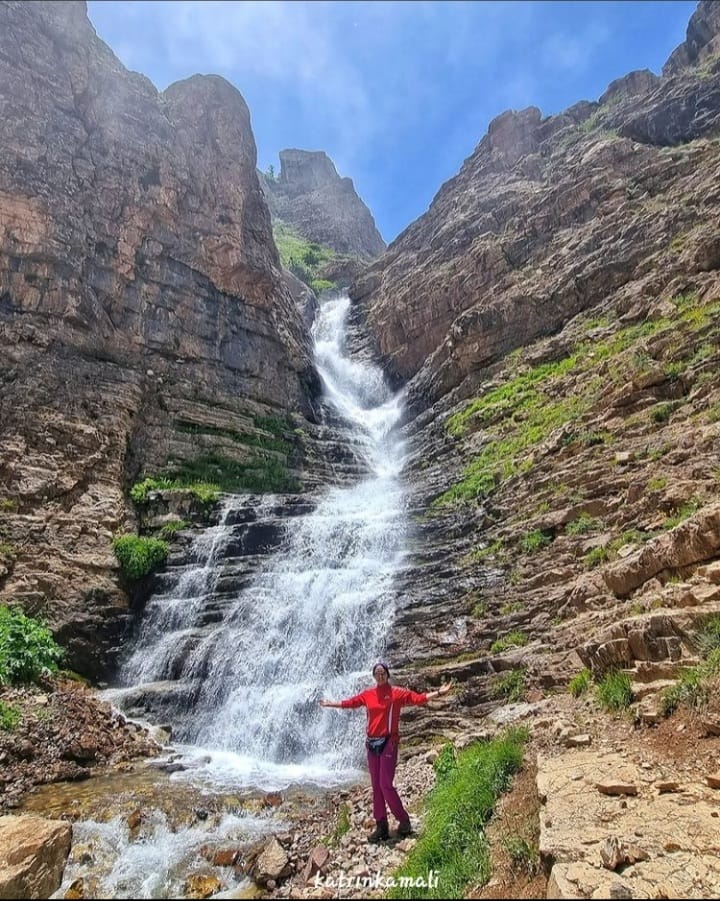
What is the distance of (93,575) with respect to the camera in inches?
728

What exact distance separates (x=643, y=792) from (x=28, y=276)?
29.1m

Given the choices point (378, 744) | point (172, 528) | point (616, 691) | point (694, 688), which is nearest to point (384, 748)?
point (378, 744)

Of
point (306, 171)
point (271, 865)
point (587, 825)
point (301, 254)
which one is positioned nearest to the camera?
point (587, 825)

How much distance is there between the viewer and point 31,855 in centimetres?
609

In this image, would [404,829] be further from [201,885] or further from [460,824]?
[201,885]

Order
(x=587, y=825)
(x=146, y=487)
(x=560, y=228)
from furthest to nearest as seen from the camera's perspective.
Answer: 1. (x=560, y=228)
2. (x=146, y=487)
3. (x=587, y=825)

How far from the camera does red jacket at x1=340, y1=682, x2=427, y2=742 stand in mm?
6145

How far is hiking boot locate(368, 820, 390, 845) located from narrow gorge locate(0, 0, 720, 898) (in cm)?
14

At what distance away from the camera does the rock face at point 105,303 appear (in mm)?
19438

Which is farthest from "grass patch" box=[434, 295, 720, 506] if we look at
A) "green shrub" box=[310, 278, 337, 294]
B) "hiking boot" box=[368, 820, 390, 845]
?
"green shrub" box=[310, 278, 337, 294]

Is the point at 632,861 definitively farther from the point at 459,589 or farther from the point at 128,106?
the point at 128,106

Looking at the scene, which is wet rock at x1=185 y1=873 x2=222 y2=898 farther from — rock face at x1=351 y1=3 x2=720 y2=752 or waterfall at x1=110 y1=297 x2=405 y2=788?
rock face at x1=351 y1=3 x2=720 y2=752

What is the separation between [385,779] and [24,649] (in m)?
11.8

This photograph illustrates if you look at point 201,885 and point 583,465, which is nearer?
point 201,885
